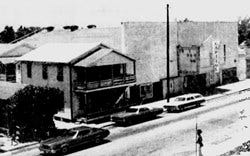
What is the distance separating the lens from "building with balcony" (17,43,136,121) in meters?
39.2

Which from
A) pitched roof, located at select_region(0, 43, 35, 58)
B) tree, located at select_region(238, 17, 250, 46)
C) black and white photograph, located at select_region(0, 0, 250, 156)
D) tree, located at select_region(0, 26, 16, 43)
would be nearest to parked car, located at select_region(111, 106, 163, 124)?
black and white photograph, located at select_region(0, 0, 250, 156)

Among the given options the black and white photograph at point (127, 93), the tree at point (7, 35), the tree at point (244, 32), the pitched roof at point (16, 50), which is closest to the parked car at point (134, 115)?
the black and white photograph at point (127, 93)

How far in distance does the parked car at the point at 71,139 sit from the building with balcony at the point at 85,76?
7.99 m

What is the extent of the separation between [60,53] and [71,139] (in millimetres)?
14867

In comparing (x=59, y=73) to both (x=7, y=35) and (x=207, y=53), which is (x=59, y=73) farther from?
(x=7, y=35)

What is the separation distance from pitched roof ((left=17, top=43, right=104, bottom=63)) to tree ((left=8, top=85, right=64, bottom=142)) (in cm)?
→ 642

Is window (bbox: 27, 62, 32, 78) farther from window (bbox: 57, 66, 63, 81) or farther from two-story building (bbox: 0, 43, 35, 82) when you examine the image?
window (bbox: 57, 66, 63, 81)

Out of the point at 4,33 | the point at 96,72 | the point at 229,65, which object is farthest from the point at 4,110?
the point at 4,33

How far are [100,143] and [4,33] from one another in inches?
2463

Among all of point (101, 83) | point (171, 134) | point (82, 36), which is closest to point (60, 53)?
point (101, 83)

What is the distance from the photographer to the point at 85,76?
38.6m

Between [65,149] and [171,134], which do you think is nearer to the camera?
[65,149]

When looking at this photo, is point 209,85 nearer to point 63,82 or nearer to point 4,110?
point 63,82

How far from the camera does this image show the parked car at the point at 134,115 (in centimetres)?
3675
